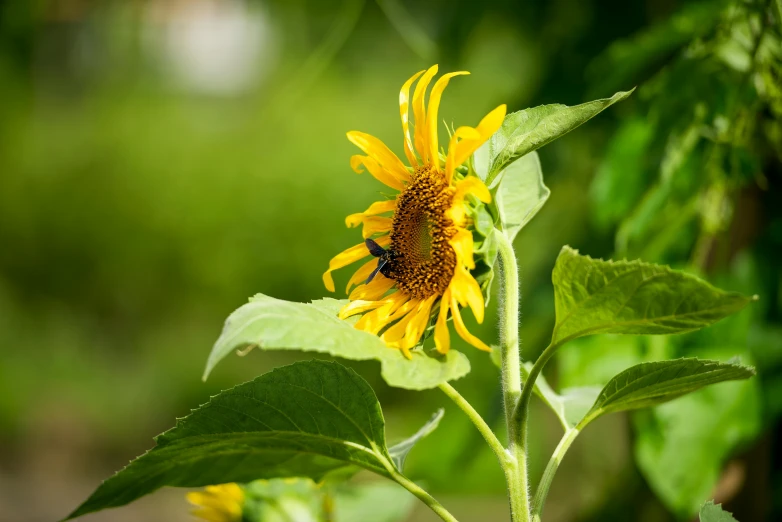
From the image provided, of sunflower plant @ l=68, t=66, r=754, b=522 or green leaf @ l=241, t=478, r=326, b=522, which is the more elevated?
sunflower plant @ l=68, t=66, r=754, b=522

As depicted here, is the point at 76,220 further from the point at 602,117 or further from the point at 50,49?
the point at 602,117

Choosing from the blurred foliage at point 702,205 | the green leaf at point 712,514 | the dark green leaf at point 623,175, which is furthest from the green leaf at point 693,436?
the green leaf at point 712,514

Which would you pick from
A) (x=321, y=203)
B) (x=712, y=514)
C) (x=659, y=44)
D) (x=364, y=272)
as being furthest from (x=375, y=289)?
(x=321, y=203)

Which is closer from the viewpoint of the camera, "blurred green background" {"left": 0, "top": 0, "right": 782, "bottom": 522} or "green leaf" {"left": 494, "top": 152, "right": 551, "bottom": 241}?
"green leaf" {"left": 494, "top": 152, "right": 551, "bottom": 241}

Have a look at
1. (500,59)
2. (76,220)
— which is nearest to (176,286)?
(76,220)

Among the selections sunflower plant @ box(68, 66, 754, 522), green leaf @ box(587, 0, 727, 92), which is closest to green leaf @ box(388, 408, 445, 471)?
sunflower plant @ box(68, 66, 754, 522)

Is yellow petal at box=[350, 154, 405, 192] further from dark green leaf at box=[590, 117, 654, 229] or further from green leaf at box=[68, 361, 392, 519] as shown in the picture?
dark green leaf at box=[590, 117, 654, 229]

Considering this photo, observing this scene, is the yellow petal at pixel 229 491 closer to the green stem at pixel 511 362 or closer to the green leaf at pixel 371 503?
the green leaf at pixel 371 503

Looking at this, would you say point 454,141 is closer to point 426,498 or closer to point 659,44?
point 426,498
